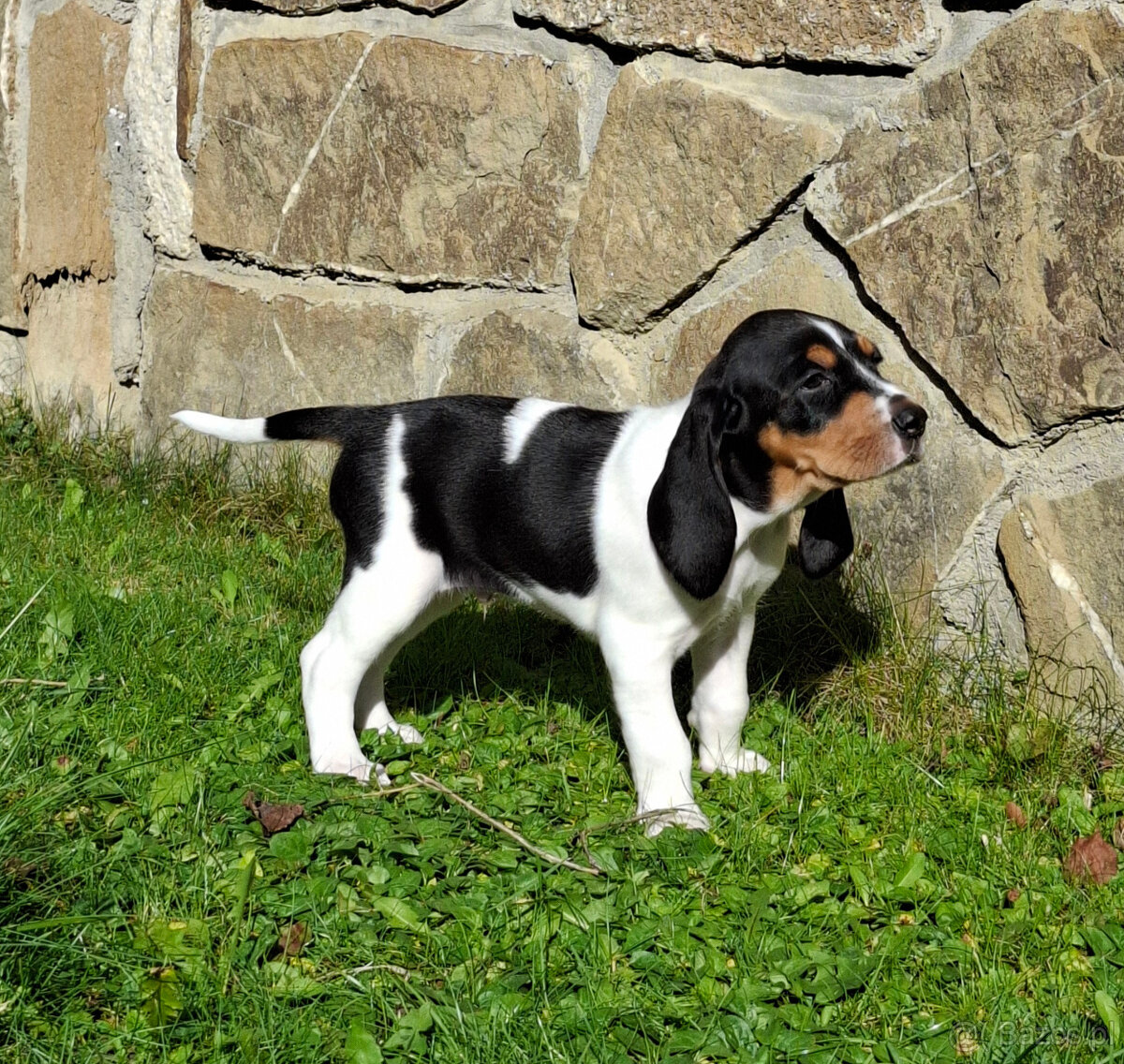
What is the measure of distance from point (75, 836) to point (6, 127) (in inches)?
157

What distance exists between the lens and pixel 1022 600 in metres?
3.64

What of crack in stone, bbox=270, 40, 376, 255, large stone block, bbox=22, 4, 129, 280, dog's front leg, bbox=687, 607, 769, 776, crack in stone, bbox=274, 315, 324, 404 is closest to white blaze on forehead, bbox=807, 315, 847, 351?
dog's front leg, bbox=687, 607, 769, 776

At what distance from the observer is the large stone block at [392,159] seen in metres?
4.36

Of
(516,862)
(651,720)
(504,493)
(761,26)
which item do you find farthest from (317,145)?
(516,862)

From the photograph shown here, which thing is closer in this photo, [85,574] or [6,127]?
[85,574]

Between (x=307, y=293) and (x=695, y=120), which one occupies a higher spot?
(x=695, y=120)

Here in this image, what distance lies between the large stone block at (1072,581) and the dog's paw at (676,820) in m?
1.03

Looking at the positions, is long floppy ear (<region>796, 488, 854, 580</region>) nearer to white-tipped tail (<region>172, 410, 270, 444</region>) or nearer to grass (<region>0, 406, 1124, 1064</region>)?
grass (<region>0, 406, 1124, 1064</region>)

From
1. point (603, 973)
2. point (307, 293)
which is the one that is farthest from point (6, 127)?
point (603, 973)

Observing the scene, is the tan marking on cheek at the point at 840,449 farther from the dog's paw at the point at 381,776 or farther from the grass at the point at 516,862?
the dog's paw at the point at 381,776

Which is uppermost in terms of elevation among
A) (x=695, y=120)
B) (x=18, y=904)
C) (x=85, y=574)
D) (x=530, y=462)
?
(x=695, y=120)

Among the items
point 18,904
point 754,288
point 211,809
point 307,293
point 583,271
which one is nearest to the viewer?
point 18,904

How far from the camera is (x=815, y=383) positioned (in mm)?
3020

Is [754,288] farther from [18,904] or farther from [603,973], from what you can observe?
[18,904]
